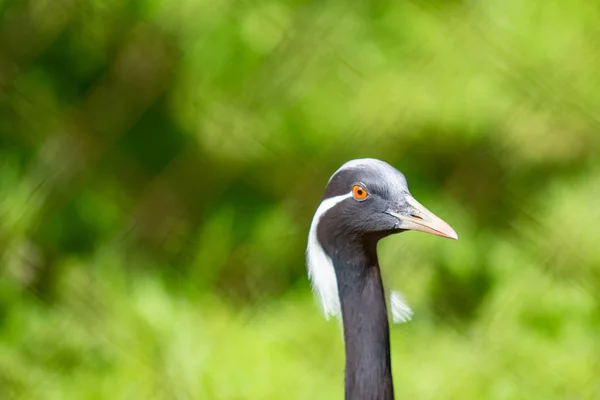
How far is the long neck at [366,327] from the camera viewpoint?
63.1 inches

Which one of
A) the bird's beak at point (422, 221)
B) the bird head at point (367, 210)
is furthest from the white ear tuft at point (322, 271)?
the bird's beak at point (422, 221)

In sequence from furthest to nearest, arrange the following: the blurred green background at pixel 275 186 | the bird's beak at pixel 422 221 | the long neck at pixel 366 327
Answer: the blurred green background at pixel 275 186, the long neck at pixel 366 327, the bird's beak at pixel 422 221

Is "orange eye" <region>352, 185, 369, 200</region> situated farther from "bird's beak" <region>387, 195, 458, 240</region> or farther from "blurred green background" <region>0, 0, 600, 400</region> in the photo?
Result: "blurred green background" <region>0, 0, 600, 400</region>

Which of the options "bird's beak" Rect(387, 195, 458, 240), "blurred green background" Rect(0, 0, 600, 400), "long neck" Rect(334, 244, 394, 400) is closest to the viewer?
"bird's beak" Rect(387, 195, 458, 240)

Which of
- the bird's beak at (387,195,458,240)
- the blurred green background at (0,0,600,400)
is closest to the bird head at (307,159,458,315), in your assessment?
the bird's beak at (387,195,458,240)

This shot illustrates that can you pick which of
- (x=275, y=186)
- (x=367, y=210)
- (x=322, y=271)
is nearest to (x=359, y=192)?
(x=367, y=210)

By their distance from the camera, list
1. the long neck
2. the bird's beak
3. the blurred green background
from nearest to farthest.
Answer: the bird's beak → the long neck → the blurred green background

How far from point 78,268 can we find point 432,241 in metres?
0.90

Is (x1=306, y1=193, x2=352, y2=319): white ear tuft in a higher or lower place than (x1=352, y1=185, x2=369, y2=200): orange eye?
lower

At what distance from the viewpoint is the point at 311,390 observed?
2.30m

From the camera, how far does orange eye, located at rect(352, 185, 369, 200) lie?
1554mm

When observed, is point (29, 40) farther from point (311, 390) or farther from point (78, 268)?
point (311, 390)

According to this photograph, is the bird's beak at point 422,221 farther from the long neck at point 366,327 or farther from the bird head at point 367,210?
the long neck at point 366,327

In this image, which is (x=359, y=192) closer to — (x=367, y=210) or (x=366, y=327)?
(x=367, y=210)
